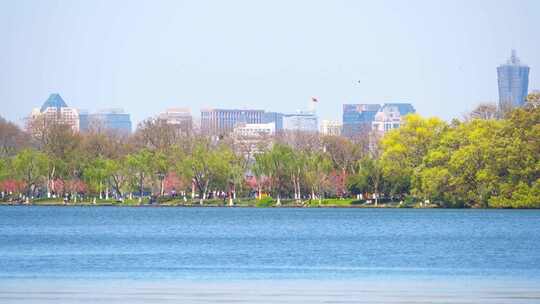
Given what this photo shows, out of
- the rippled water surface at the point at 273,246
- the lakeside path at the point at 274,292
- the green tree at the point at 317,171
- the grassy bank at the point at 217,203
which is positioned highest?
the green tree at the point at 317,171

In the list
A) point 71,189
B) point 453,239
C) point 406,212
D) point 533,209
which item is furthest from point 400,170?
point 453,239

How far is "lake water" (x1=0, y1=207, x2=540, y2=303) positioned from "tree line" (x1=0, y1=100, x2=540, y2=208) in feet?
17.0

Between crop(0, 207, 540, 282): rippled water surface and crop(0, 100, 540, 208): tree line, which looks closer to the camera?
crop(0, 207, 540, 282): rippled water surface

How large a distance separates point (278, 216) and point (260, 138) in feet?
165

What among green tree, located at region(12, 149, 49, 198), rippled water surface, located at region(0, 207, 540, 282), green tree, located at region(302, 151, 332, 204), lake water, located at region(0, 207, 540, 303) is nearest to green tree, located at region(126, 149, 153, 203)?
A: green tree, located at region(12, 149, 49, 198)

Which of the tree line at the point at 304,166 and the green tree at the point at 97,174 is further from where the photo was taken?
the green tree at the point at 97,174

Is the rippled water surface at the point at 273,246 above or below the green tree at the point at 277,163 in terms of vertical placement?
below

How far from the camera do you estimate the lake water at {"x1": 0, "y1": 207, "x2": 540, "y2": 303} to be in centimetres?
3338

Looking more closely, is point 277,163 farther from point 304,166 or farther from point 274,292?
point 274,292

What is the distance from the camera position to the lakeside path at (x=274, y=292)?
2895 cm

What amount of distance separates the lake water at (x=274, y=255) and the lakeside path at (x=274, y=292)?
0.05 m

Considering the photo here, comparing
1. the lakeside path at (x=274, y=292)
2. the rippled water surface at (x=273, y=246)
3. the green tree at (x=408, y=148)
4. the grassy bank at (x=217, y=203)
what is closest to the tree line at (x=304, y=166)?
the green tree at (x=408, y=148)

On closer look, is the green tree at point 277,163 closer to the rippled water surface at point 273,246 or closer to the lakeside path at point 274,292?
the rippled water surface at point 273,246

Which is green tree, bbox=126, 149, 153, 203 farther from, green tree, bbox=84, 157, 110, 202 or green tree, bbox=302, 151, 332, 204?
green tree, bbox=302, 151, 332, 204
